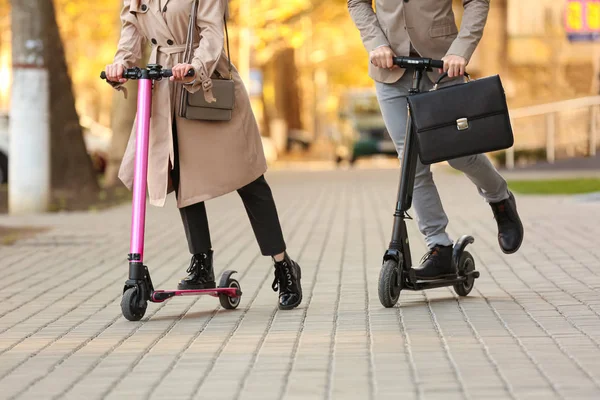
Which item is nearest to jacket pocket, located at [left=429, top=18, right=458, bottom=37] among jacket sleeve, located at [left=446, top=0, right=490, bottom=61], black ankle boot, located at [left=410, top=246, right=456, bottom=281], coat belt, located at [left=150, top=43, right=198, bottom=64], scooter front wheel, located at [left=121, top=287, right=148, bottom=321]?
jacket sleeve, located at [left=446, top=0, right=490, bottom=61]

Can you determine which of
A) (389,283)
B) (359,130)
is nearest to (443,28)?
(389,283)

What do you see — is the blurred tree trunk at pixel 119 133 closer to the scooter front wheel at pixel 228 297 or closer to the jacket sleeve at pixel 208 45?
the scooter front wheel at pixel 228 297

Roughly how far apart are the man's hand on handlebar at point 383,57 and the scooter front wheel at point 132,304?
5.26 ft

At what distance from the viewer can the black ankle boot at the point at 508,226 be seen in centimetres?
735

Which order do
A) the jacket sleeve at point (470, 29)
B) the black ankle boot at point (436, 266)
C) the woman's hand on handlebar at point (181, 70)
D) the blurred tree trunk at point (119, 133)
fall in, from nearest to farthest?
1. the woman's hand on handlebar at point (181, 70)
2. the jacket sleeve at point (470, 29)
3. the black ankle boot at point (436, 266)
4. the blurred tree trunk at point (119, 133)

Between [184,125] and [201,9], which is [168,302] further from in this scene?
[201,9]

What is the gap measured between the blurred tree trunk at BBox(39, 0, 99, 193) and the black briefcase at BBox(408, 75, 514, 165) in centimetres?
1167

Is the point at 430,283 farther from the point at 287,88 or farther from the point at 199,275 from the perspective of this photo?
the point at 287,88

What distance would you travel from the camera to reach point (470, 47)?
684cm

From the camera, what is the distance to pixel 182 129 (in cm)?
673

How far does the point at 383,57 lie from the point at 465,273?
1.29 meters

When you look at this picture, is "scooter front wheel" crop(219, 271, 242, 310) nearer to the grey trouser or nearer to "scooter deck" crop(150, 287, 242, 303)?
"scooter deck" crop(150, 287, 242, 303)

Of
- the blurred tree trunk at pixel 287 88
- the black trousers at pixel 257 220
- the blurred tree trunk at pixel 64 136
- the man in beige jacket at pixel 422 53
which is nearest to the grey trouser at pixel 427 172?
the man in beige jacket at pixel 422 53

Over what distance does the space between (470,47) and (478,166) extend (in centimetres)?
64
